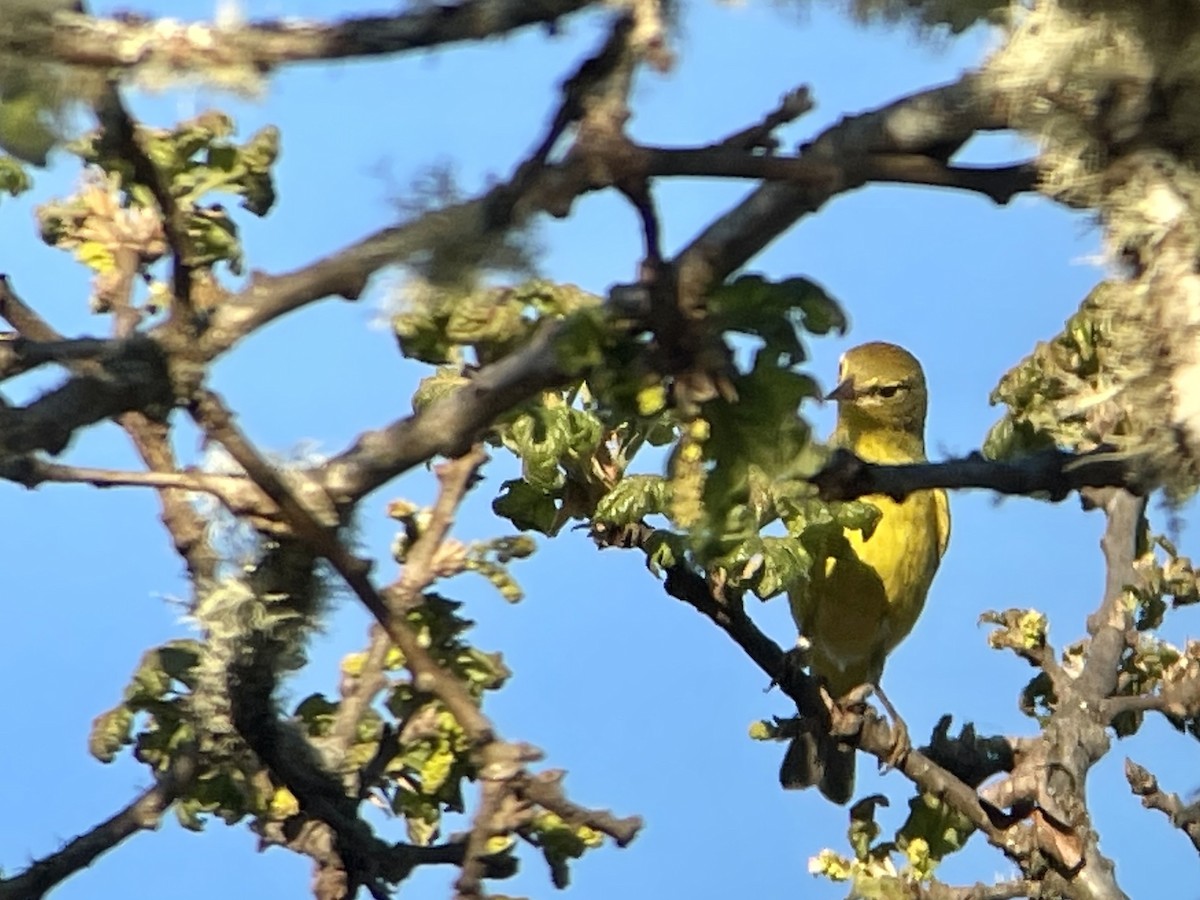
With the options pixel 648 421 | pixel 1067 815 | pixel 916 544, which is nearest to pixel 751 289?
pixel 648 421

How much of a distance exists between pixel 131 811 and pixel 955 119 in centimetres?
44

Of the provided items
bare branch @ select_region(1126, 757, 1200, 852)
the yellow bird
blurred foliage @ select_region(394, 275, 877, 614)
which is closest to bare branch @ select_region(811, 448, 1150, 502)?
blurred foliage @ select_region(394, 275, 877, 614)

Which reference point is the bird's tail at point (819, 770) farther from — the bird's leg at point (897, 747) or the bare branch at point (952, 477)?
the bare branch at point (952, 477)

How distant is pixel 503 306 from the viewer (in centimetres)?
60

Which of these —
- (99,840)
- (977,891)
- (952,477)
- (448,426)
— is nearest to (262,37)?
(448,426)

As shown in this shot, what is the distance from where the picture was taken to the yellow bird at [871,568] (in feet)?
5.69

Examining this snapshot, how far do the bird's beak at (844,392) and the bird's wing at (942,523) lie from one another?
155 millimetres

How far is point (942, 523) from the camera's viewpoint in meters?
1.84

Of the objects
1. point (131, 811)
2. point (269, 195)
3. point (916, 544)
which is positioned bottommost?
point (131, 811)

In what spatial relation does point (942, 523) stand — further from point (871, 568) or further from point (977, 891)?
point (977, 891)

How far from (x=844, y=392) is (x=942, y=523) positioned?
21 cm

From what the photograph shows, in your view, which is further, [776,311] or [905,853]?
[905,853]

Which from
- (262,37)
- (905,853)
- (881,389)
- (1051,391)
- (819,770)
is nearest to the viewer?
(262,37)

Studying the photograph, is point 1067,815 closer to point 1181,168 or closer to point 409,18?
point 1181,168
